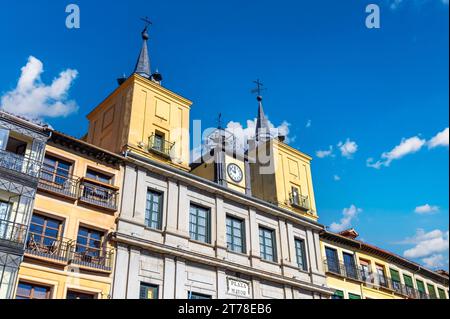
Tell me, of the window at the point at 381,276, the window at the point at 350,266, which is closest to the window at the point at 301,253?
the window at the point at 350,266

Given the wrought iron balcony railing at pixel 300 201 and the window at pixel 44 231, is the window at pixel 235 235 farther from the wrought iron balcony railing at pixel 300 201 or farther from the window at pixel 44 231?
the window at pixel 44 231

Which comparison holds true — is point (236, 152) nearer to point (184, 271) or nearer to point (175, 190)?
point (175, 190)

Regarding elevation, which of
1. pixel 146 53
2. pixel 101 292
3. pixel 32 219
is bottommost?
pixel 101 292

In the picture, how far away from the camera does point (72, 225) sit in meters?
20.1

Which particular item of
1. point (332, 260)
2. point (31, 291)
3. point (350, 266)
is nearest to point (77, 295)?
point (31, 291)

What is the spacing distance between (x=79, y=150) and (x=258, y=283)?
1181 cm

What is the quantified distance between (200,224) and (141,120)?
259 inches

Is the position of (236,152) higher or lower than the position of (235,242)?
higher

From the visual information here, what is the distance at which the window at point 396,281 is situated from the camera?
3425cm

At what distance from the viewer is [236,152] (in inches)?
1239

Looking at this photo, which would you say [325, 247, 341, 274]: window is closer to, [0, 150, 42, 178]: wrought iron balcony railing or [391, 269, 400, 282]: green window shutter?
[391, 269, 400, 282]: green window shutter

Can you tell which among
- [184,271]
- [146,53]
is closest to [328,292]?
[184,271]

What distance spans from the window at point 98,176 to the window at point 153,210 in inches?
86.7

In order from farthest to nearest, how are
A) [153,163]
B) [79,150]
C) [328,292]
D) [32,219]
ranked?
[328,292] < [153,163] < [79,150] < [32,219]
